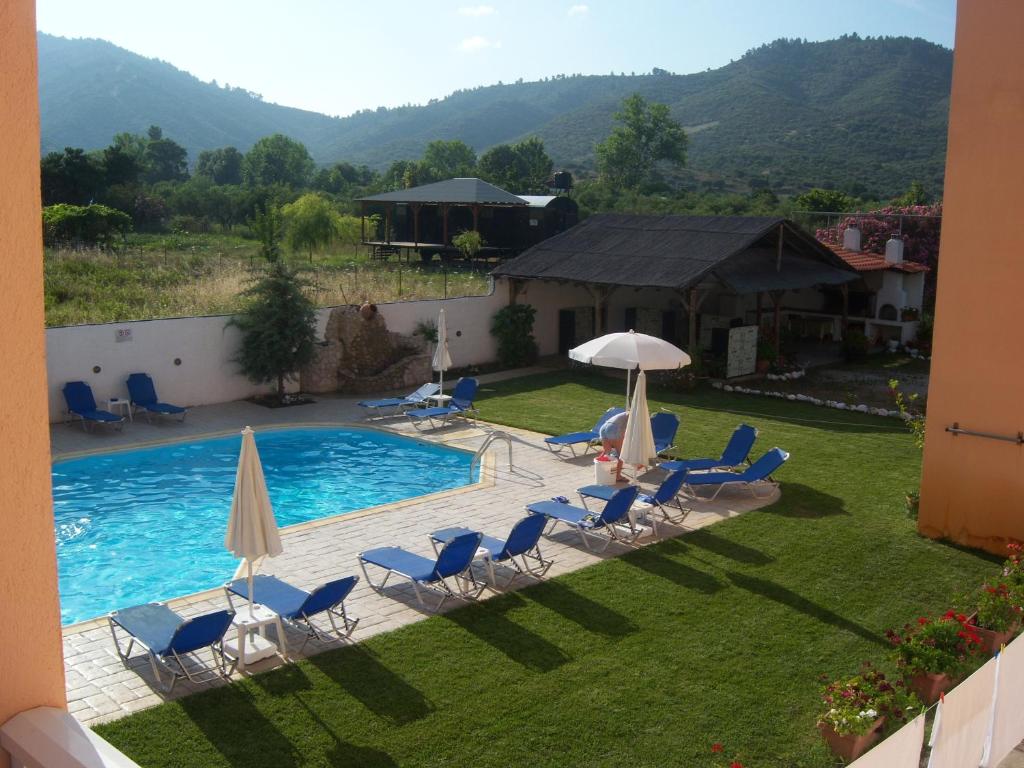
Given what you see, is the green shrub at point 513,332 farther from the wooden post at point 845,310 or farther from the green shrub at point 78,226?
the green shrub at point 78,226

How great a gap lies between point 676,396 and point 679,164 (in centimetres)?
7179

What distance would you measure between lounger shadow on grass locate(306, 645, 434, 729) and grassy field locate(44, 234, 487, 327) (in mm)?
12035

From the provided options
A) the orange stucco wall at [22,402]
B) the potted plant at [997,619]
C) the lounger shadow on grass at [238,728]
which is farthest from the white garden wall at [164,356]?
the orange stucco wall at [22,402]

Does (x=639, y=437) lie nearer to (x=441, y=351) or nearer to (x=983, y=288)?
(x=983, y=288)

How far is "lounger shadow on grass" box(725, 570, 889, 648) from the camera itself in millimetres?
8977

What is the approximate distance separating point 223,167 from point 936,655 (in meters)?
96.0

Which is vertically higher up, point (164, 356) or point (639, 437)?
point (164, 356)

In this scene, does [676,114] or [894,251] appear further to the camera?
[676,114]

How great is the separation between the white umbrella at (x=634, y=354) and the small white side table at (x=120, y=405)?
8.94 m

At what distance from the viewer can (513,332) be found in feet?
77.6

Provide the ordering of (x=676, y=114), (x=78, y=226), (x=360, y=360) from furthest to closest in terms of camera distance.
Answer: (x=676, y=114), (x=78, y=226), (x=360, y=360)

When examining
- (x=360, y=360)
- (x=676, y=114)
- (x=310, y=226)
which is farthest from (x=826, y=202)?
(x=676, y=114)

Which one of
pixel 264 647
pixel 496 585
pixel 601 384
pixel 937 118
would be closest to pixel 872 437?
pixel 601 384

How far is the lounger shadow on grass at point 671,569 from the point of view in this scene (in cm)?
1013
